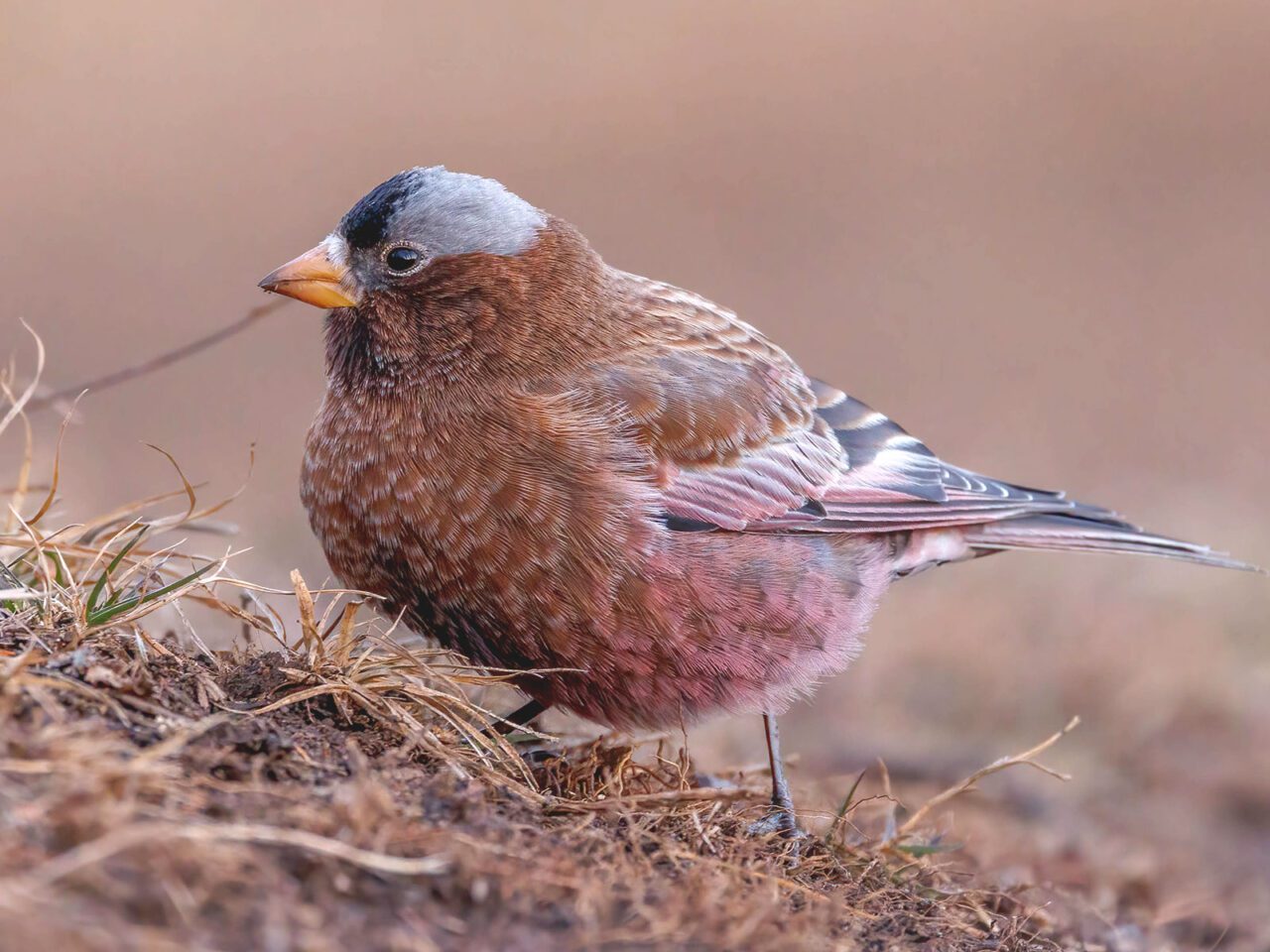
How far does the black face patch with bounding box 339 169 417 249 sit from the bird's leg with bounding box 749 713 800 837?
2.10m

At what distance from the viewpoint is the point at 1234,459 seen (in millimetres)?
10922

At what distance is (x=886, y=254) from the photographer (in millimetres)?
14328

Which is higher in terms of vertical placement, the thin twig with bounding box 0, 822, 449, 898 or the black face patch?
the black face patch

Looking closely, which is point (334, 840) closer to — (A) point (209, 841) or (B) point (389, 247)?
(A) point (209, 841)

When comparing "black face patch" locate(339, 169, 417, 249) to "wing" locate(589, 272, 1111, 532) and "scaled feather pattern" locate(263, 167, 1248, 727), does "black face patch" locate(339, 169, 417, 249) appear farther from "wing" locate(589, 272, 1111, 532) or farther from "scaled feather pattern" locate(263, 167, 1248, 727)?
"wing" locate(589, 272, 1111, 532)

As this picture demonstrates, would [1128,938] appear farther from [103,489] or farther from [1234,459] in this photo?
[1234,459]

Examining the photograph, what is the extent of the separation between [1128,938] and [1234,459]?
6.90m

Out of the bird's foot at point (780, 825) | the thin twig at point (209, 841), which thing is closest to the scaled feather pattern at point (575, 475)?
the bird's foot at point (780, 825)

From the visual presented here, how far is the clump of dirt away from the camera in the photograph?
250 centimetres

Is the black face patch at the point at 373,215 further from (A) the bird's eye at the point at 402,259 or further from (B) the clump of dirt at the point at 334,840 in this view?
(B) the clump of dirt at the point at 334,840

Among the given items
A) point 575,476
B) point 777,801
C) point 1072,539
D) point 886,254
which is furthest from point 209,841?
point 886,254

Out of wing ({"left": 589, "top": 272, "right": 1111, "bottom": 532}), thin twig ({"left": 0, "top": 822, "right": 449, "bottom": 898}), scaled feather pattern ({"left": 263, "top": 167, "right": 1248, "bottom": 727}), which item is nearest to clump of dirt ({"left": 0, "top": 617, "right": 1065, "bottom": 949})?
thin twig ({"left": 0, "top": 822, "right": 449, "bottom": 898})

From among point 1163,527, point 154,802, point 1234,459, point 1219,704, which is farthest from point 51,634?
point 1234,459

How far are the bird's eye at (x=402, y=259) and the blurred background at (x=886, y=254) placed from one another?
2.46m
